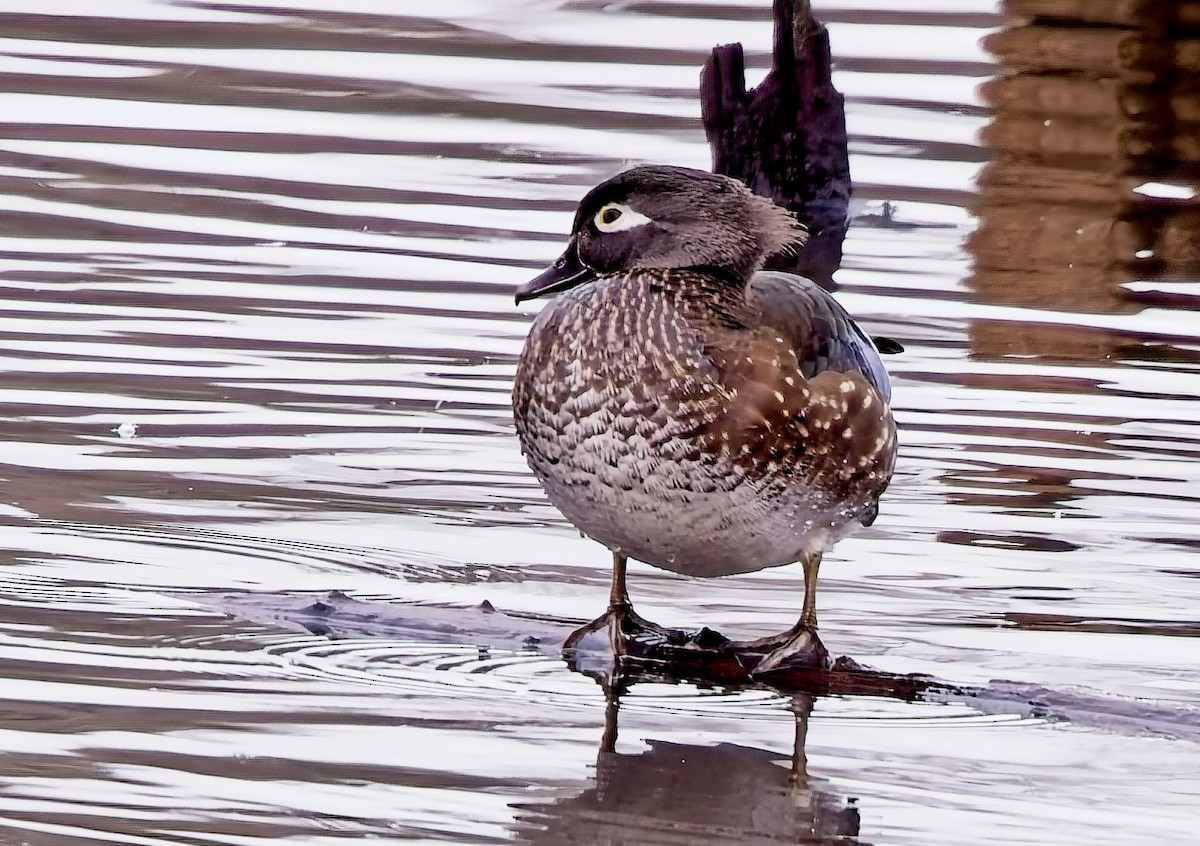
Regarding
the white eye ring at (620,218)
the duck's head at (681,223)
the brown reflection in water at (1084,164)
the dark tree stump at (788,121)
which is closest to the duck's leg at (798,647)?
the duck's head at (681,223)

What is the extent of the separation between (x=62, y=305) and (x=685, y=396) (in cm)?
381

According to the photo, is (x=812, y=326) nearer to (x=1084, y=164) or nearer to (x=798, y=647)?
(x=798, y=647)

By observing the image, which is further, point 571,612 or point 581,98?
point 581,98

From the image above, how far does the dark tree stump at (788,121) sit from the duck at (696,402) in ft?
17.8

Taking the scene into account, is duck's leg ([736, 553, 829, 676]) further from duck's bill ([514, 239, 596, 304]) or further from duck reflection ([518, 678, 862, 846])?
duck's bill ([514, 239, 596, 304])

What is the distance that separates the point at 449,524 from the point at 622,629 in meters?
1.06

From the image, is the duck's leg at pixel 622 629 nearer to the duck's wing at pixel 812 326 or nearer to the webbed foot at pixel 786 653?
the webbed foot at pixel 786 653

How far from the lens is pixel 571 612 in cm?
549

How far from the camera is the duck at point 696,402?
4.95 metres

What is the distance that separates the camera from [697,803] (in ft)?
13.8

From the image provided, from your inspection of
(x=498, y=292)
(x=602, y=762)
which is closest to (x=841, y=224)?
(x=498, y=292)

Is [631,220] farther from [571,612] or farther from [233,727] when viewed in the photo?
[233,727]

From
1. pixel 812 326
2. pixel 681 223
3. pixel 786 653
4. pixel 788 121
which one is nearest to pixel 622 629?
pixel 786 653

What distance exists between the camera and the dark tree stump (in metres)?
10.9
